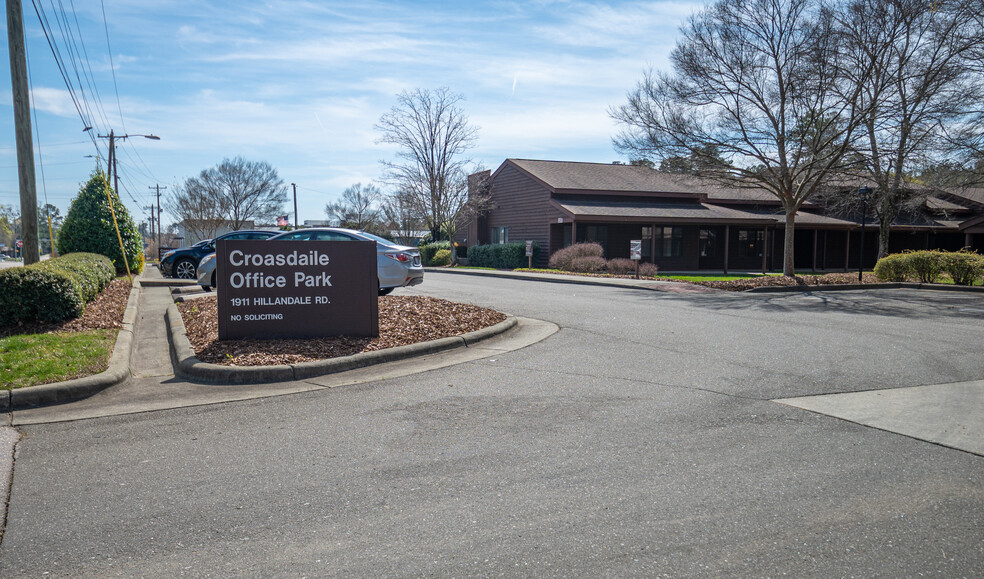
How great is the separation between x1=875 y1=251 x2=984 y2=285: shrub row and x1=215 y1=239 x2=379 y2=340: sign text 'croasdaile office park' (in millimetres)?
18648

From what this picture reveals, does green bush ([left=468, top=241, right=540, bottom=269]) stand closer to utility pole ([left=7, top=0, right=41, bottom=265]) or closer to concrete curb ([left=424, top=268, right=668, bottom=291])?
concrete curb ([left=424, top=268, right=668, bottom=291])

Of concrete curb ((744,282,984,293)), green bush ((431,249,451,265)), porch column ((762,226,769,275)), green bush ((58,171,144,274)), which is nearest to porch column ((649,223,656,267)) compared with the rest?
porch column ((762,226,769,275))

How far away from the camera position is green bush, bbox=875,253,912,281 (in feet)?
69.2

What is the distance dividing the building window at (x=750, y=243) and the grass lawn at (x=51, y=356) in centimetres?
3263

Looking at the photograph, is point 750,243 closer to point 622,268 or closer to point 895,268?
point 622,268

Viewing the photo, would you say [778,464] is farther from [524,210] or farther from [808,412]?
[524,210]

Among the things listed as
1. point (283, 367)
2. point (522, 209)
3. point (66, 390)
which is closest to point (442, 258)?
point (522, 209)

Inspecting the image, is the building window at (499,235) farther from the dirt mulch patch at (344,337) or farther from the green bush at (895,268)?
the dirt mulch patch at (344,337)

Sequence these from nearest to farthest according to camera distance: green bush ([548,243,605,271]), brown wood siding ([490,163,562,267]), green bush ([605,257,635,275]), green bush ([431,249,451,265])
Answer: green bush ([605,257,635,275])
green bush ([548,243,605,271])
brown wood siding ([490,163,562,267])
green bush ([431,249,451,265])

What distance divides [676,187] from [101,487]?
33778 millimetres

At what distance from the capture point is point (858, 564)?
10.3 ft

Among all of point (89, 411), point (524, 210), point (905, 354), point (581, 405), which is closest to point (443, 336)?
point (581, 405)

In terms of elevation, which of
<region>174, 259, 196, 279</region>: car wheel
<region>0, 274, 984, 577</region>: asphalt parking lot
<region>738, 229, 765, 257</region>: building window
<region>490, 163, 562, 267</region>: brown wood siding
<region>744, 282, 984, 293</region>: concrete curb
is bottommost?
<region>0, 274, 984, 577</region>: asphalt parking lot

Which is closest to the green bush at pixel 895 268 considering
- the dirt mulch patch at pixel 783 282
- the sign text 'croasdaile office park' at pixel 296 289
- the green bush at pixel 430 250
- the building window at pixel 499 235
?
the dirt mulch patch at pixel 783 282
